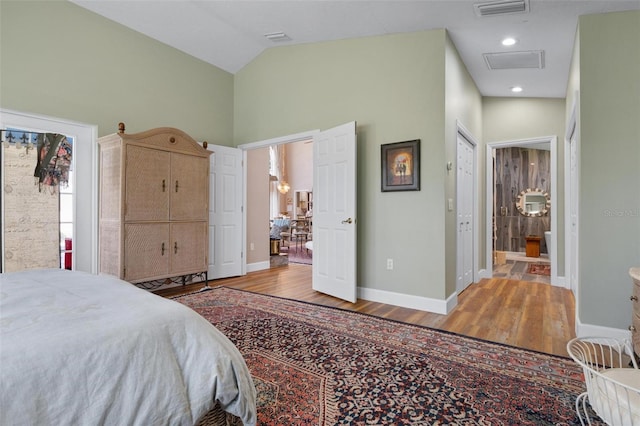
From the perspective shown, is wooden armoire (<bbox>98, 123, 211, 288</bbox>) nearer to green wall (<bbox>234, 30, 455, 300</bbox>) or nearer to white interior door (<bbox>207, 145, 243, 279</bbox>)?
white interior door (<bbox>207, 145, 243, 279</bbox>)

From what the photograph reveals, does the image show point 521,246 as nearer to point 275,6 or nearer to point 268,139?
point 268,139

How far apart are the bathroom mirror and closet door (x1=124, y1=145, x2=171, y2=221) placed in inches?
337

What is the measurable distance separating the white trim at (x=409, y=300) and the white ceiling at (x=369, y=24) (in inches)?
106

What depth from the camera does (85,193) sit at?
3803mm

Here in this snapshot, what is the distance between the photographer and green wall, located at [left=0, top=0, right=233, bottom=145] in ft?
10.6

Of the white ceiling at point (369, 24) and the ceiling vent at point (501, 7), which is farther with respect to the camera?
the white ceiling at point (369, 24)

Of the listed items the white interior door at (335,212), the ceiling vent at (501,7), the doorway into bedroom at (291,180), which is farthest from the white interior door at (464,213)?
the doorway into bedroom at (291,180)

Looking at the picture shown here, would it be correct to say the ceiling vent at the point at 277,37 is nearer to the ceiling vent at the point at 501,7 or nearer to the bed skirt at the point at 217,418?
the ceiling vent at the point at 501,7

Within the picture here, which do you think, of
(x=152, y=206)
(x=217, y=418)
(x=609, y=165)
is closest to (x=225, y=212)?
(x=152, y=206)

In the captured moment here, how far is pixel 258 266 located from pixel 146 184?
2491 mm

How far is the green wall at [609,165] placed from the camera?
259 centimetres

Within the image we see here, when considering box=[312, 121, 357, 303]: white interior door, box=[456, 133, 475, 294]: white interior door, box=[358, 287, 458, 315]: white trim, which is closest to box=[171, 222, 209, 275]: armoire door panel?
box=[312, 121, 357, 303]: white interior door

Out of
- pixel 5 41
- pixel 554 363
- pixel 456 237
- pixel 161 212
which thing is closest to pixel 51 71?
pixel 5 41

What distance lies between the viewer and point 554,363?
2.27 meters
